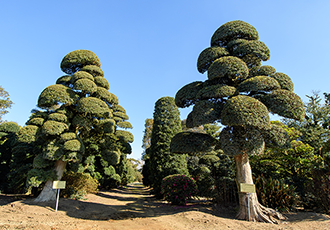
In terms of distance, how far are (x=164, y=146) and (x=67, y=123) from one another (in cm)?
628

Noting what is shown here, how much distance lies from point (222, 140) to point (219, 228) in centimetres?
254

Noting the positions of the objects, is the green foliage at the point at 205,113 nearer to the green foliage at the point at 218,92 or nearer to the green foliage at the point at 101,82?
the green foliage at the point at 218,92

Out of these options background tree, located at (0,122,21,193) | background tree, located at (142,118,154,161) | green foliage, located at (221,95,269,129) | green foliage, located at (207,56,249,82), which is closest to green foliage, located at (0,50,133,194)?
background tree, located at (0,122,21,193)

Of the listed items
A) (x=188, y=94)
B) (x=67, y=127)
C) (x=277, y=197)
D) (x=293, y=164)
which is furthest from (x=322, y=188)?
(x=67, y=127)

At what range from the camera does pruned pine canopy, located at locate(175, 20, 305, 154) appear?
572 cm

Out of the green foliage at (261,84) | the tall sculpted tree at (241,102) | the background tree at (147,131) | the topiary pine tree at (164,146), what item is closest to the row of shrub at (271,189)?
the tall sculpted tree at (241,102)

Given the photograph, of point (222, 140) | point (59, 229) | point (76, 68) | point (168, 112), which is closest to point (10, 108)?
point (76, 68)

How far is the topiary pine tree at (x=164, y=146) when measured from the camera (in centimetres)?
1191

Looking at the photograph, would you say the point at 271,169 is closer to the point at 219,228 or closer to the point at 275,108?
the point at 275,108

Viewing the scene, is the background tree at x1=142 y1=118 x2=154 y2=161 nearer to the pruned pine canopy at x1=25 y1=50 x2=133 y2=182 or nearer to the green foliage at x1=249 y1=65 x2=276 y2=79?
the pruned pine canopy at x1=25 y1=50 x2=133 y2=182

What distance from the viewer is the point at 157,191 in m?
12.1

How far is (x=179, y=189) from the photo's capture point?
902 cm

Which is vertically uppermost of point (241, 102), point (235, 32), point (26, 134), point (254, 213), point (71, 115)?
point (235, 32)

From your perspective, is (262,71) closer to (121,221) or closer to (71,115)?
(121,221)
